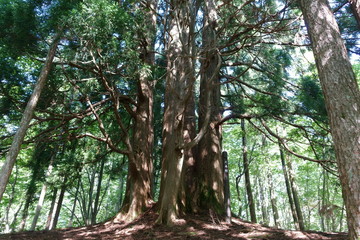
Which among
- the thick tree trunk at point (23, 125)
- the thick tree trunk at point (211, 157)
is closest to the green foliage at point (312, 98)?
the thick tree trunk at point (211, 157)

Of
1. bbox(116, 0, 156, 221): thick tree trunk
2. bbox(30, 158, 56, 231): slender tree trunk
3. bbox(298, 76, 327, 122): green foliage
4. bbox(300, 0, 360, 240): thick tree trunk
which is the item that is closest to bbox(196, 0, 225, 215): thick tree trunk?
bbox(116, 0, 156, 221): thick tree trunk

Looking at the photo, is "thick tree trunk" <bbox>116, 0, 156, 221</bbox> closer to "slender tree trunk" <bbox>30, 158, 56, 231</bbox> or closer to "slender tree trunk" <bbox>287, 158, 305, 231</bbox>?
"slender tree trunk" <bbox>30, 158, 56, 231</bbox>

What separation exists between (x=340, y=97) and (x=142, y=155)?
4541mm

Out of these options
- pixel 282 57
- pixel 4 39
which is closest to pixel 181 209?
pixel 4 39

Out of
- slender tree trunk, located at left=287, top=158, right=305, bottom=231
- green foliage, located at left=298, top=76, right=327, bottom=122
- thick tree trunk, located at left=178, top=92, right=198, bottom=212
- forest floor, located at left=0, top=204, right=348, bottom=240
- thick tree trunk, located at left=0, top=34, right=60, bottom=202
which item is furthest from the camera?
slender tree trunk, located at left=287, top=158, right=305, bottom=231

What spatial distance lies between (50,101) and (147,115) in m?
2.47

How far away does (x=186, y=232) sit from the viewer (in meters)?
4.30

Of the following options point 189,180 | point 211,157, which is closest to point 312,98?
point 211,157

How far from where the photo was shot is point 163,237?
4156 millimetres

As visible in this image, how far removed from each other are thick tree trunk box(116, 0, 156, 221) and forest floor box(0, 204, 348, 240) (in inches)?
14.1

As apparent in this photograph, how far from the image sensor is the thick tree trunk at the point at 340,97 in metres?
2.73

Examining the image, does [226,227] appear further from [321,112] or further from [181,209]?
[321,112]

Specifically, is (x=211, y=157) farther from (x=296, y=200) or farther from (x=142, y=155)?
(x=296, y=200)

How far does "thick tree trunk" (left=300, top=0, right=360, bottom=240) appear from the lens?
2727 millimetres
